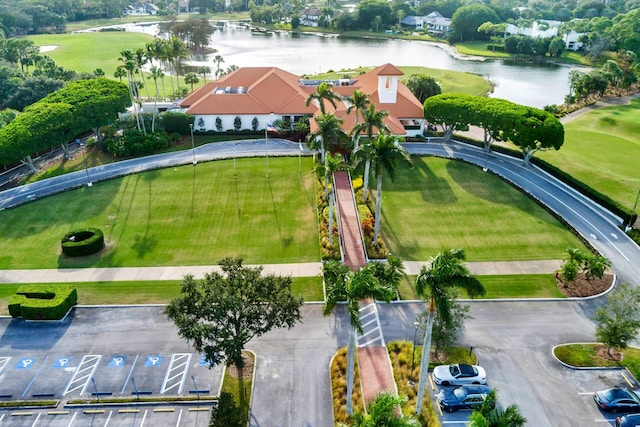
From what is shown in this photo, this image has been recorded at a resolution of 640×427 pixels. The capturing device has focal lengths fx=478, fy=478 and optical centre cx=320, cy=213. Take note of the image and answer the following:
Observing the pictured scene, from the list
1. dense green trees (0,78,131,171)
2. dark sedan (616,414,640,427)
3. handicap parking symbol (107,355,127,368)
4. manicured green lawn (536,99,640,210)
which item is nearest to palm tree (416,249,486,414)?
dark sedan (616,414,640,427)

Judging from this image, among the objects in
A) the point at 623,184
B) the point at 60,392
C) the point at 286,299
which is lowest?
the point at 60,392

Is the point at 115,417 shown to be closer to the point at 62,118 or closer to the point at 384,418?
the point at 384,418

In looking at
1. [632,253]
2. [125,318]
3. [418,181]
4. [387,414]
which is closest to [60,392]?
[125,318]

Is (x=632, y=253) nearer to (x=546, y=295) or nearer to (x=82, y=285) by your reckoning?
(x=546, y=295)

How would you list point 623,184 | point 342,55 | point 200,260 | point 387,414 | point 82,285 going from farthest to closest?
point 342,55, point 623,184, point 200,260, point 82,285, point 387,414

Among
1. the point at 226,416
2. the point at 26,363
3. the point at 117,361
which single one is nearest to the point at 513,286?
the point at 226,416

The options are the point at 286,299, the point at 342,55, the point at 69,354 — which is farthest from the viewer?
the point at 342,55

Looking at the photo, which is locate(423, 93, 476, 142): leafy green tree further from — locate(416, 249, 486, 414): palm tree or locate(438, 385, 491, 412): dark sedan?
locate(416, 249, 486, 414): palm tree
